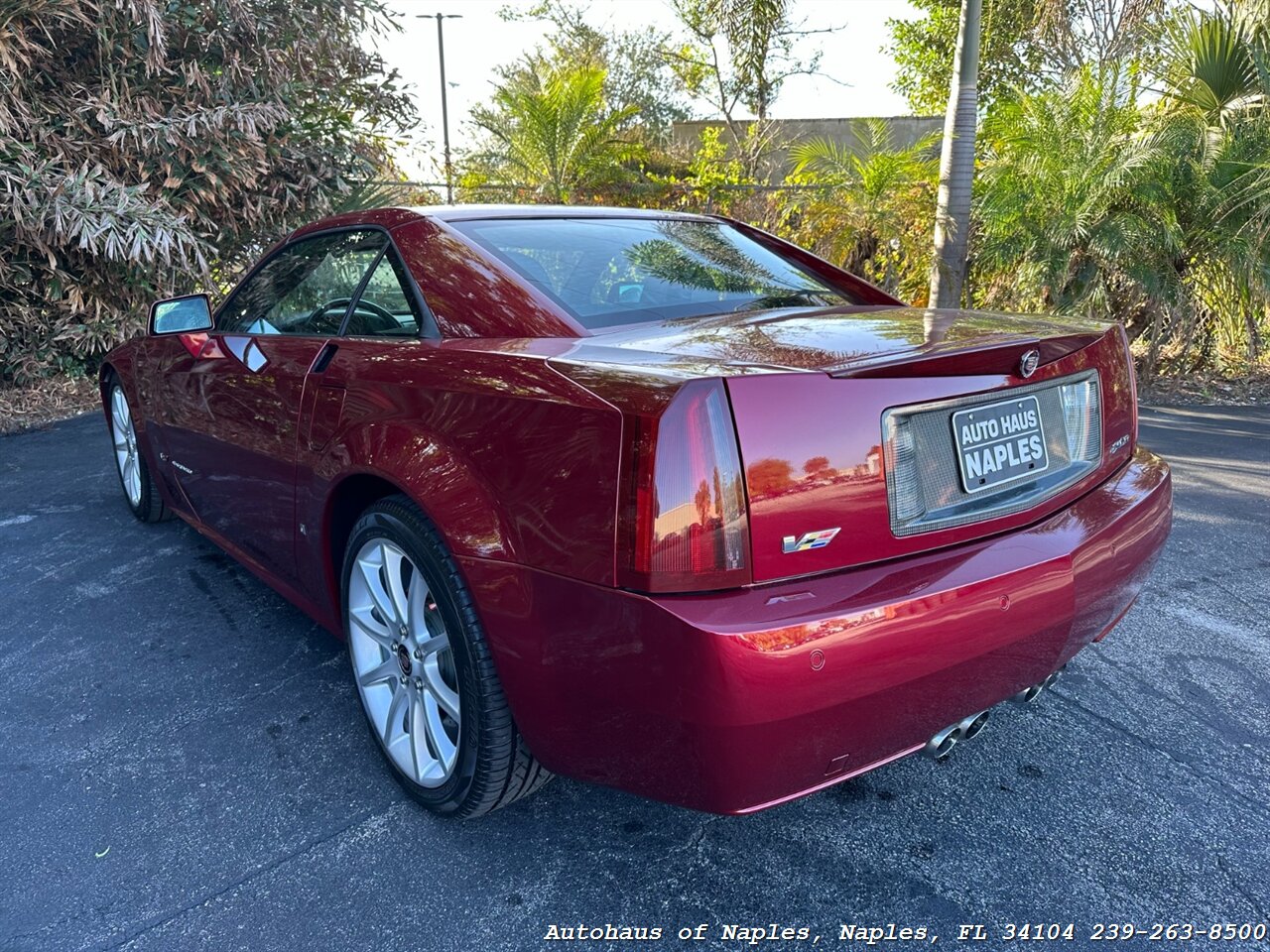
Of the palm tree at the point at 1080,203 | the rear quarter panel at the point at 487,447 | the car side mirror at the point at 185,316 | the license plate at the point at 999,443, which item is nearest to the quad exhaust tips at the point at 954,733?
the license plate at the point at 999,443

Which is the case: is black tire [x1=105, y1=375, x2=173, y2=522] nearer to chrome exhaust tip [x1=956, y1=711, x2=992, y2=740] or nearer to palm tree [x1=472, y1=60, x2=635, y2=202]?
chrome exhaust tip [x1=956, y1=711, x2=992, y2=740]

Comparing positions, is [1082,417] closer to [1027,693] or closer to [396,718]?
[1027,693]

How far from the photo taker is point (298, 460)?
2.36 meters

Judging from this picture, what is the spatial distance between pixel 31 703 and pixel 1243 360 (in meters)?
9.19

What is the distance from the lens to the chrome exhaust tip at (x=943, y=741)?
1692 mm

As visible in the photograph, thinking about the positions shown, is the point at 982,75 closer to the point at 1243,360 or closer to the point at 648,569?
the point at 1243,360

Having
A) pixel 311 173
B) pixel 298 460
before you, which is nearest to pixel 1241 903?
pixel 298 460

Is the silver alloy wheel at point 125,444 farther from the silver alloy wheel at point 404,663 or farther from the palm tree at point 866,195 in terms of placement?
the palm tree at point 866,195

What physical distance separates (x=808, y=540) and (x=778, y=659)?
0.23 metres

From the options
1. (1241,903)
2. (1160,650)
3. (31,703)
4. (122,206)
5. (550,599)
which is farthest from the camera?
(122,206)

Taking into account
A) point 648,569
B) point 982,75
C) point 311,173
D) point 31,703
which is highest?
point 982,75

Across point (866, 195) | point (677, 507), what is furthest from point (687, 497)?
point (866, 195)

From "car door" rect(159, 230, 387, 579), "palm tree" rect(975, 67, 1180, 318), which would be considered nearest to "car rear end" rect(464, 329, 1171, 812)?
"car door" rect(159, 230, 387, 579)

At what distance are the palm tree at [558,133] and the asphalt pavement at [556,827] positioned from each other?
10.7m
